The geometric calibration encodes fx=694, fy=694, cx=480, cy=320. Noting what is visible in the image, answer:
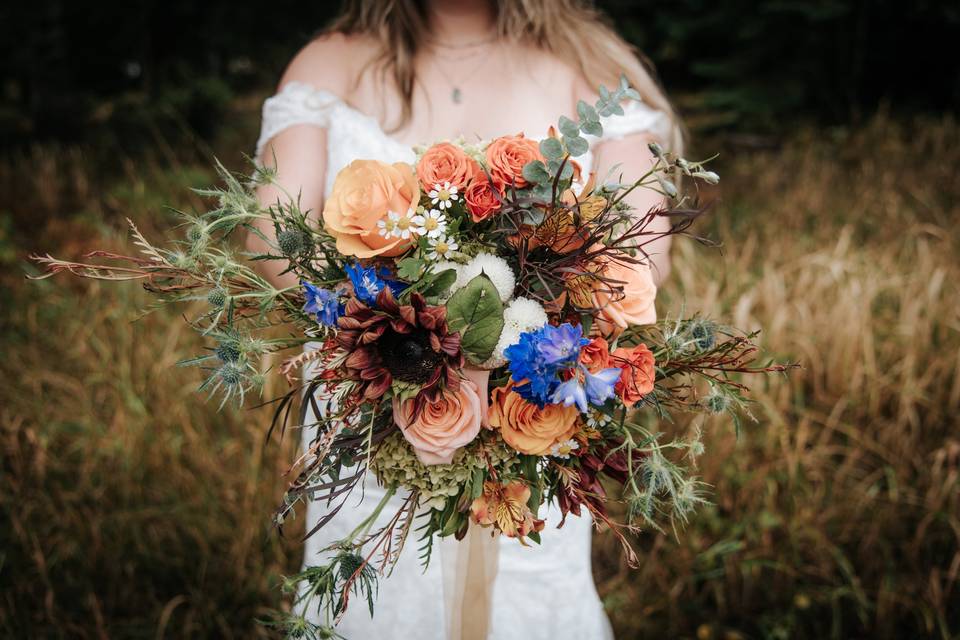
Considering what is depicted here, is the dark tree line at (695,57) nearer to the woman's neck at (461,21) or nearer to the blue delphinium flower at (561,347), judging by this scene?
the woman's neck at (461,21)

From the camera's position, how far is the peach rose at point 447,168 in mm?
1086

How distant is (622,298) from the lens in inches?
42.6

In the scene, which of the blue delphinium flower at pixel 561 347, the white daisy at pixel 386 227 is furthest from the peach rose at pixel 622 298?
the white daisy at pixel 386 227

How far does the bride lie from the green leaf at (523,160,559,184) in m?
0.75

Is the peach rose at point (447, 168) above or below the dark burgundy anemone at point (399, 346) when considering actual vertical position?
above

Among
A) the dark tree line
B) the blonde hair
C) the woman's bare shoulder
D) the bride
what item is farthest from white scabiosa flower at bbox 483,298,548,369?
the dark tree line

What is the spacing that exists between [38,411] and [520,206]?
328cm

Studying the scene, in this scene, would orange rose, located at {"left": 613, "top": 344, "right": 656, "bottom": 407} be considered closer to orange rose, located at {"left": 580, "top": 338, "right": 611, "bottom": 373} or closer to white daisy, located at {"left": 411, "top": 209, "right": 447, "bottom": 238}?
orange rose, located at {"left": 580, "top": 338, "right": 611, "bottom": 373}

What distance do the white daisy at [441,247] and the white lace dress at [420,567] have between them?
0.81m

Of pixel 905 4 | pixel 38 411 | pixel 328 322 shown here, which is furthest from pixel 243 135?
pixel 328 322

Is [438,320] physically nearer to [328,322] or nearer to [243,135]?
[328,322]

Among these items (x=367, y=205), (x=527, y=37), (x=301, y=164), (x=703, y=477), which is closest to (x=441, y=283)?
(x=367, y=205)

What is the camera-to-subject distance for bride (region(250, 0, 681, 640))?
1817 millimetres

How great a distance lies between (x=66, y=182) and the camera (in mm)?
6496
